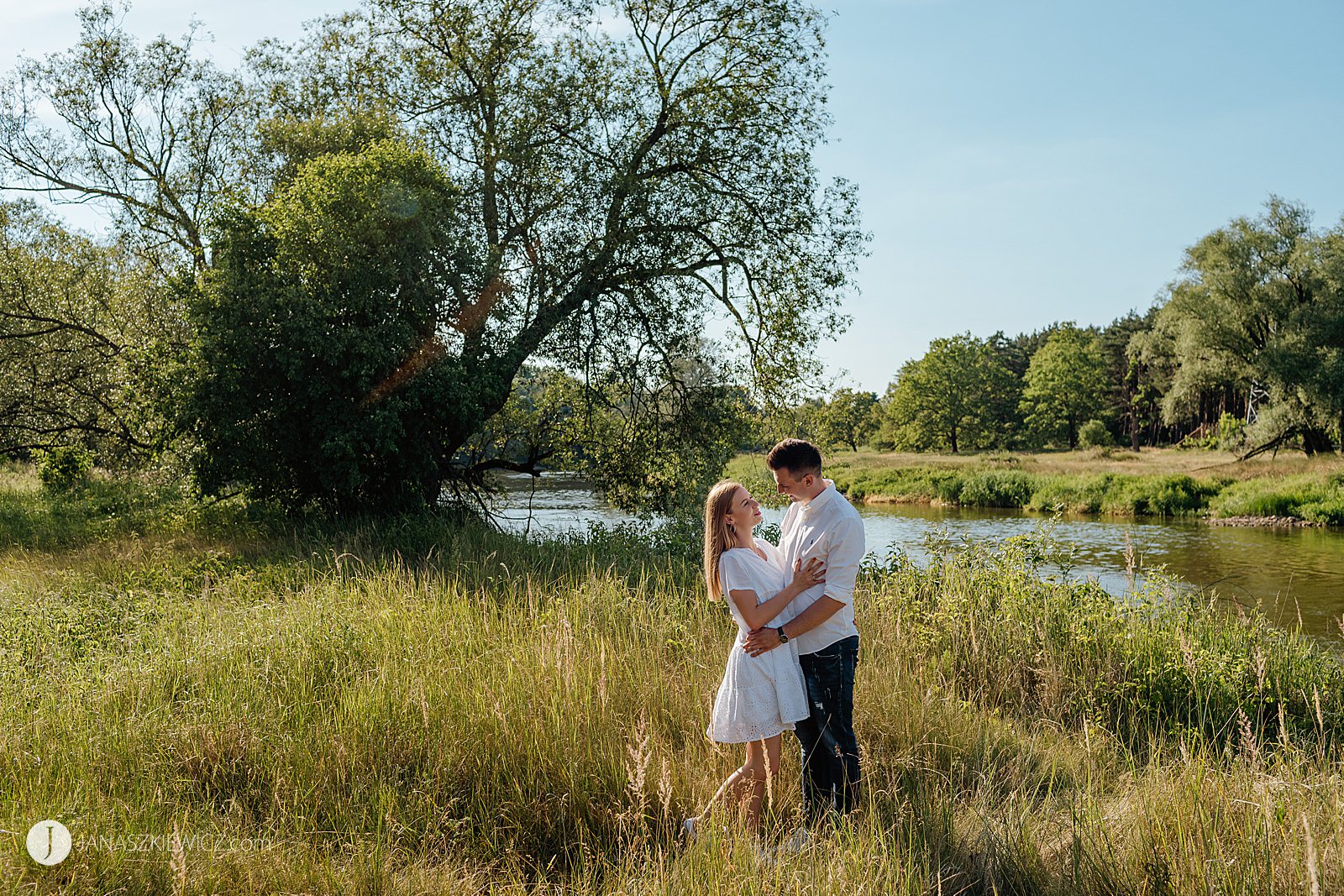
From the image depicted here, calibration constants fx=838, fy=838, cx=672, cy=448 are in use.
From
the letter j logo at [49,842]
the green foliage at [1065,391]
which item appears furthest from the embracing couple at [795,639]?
the green foliage at [1065,391]

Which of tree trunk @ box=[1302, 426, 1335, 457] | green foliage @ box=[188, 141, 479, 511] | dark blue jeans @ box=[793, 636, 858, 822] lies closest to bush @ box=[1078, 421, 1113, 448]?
tree trunk @ box=[1302, 426, 1335, 457]

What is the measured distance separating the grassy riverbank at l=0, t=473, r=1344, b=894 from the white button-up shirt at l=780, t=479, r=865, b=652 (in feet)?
2.64

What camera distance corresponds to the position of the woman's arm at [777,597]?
4086 mm

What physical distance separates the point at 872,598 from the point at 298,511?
1012 centimetres

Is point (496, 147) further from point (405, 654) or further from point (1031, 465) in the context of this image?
point (1031, 465)

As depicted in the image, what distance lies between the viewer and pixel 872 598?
8.72 m

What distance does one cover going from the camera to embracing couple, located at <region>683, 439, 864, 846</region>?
4.09m

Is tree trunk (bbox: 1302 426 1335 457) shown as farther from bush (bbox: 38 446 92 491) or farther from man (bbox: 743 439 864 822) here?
bush (bbox: 38 446 92 491)

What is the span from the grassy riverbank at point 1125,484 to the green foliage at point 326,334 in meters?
8.14

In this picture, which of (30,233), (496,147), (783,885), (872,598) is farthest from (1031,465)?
(783,885)

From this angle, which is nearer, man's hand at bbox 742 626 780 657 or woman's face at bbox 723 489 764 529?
man's hand at bbox 742 626 780 657

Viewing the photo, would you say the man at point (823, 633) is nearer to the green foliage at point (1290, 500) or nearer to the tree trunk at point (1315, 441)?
the green foliage at point (1290, 500)

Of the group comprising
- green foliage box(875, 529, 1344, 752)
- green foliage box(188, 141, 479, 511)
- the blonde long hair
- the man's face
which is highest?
green foliage box(188, 141, 479, 511)

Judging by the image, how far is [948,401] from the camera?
73500 mm
